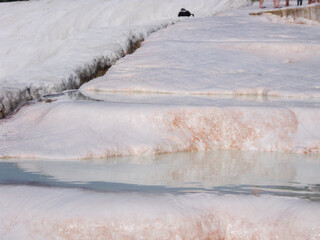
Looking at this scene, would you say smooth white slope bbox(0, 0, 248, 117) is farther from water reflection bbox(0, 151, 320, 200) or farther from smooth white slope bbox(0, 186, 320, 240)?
smooth white slope bbox(0, 186, 320, 240)

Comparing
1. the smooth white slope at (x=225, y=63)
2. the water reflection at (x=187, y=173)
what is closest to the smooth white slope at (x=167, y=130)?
the water reflection at (x=187, y=173)

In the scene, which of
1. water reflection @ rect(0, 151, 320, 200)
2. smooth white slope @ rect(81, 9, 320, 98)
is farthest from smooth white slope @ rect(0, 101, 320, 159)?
smooth white slope @ rect(81, 9, 320, 98)

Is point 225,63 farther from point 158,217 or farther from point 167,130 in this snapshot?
point 158,217

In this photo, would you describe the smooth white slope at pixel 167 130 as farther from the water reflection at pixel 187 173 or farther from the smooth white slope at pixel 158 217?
the smooth white slope at pixel 158 217

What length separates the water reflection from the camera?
2.08 m

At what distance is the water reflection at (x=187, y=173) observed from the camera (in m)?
2.08

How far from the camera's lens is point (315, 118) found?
9.80 feet

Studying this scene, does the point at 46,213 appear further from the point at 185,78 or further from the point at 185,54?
the point at 185,54

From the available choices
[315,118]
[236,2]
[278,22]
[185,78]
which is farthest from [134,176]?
[236,2]

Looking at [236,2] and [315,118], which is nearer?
[315,118]

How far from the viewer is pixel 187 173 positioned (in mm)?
2332

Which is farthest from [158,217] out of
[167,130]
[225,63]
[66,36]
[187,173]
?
[66,36]

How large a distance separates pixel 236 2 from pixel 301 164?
7.89m

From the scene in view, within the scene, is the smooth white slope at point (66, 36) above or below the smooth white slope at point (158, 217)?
above
